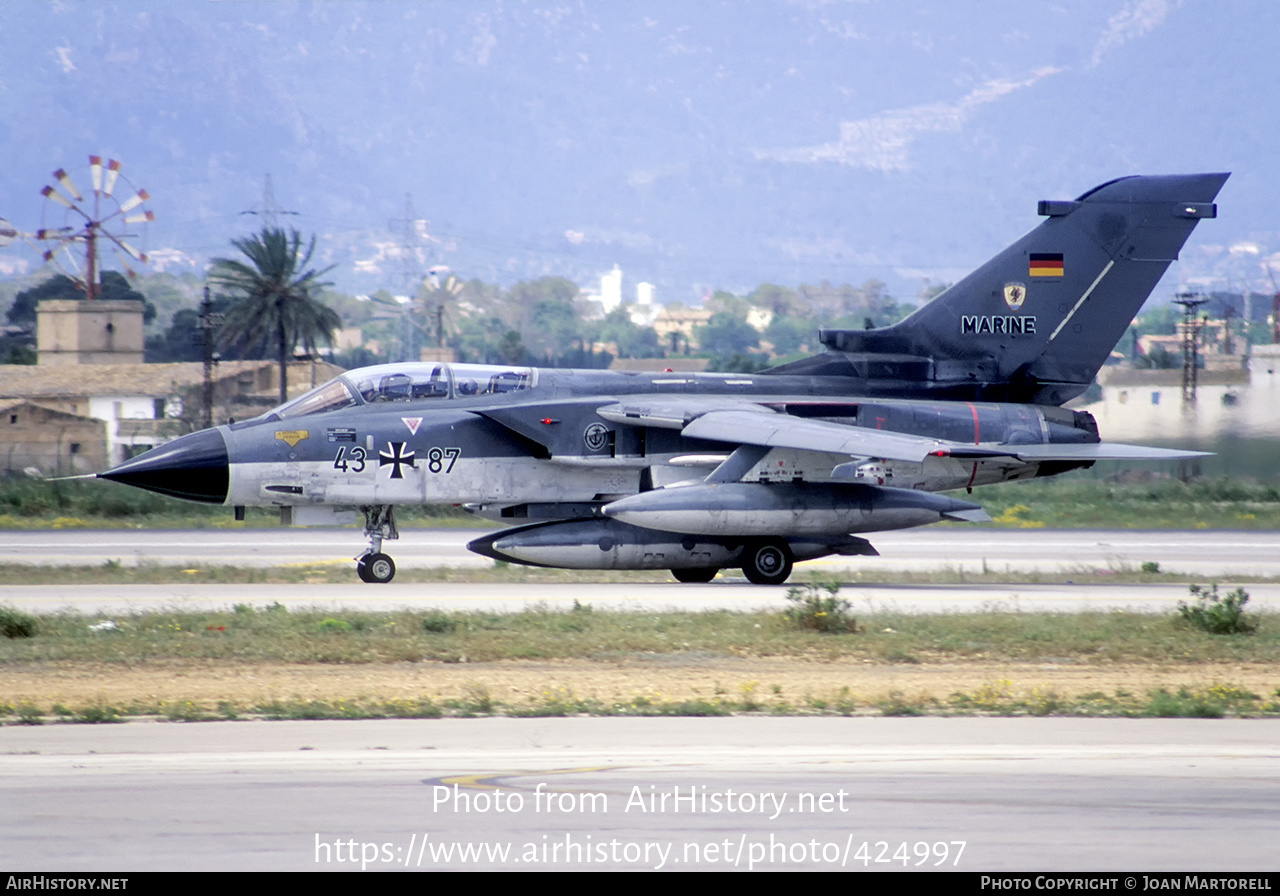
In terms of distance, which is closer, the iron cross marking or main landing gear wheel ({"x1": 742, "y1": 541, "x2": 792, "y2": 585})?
the iron cross marking

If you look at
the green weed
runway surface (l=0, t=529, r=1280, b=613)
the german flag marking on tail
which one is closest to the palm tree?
runway surface (l=0, t=529, r=1280, b=613)

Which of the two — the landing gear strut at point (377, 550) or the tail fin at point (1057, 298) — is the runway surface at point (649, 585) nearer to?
the landing gear strut at point (377, 550)

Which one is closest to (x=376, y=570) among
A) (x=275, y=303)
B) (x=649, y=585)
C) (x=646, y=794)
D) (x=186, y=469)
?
(x=186, y=469)

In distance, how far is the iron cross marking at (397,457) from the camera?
18500 mm

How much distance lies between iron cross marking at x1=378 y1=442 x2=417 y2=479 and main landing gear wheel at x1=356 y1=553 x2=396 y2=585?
1.17 metres

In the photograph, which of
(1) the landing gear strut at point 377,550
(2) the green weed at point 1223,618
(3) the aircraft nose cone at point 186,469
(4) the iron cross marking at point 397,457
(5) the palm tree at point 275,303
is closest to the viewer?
(2) the green weed at point 1223,618

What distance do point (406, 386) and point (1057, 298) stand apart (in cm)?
951

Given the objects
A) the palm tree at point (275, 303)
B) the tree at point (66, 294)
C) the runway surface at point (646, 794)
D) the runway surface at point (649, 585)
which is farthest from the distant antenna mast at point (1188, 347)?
the tree at point (66, 294)

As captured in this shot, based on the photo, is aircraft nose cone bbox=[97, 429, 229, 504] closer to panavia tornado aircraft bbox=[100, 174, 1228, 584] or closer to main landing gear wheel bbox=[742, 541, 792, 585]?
panavia tornado aircraft bbox=[100, 174, 1228, 584]

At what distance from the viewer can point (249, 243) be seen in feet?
186

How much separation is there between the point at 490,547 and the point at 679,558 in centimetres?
254

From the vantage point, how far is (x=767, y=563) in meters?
18.9

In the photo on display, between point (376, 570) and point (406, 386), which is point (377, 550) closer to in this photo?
point (376, 570)

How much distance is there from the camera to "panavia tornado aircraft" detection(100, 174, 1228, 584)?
17781 mm
